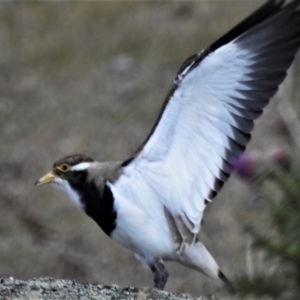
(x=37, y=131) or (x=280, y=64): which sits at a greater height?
(x=280, y=64)

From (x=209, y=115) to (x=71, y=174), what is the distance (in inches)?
30.0

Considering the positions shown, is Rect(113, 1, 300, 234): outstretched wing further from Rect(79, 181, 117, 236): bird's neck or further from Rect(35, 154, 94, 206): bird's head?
Rect(35, 154, 94, 206): bird's head

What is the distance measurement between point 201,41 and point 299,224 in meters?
6.84

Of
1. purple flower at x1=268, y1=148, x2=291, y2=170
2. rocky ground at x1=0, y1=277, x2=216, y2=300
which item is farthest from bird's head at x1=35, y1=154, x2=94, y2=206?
rocky ground at x1=0, y1=277, x2=216, y2=300

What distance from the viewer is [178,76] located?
5.93 meters

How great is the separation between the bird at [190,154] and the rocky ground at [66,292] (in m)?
1.05

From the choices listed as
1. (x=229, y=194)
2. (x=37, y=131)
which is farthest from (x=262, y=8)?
(x=37, y=131)

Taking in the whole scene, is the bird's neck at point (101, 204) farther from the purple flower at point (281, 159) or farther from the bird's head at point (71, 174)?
the purple flower at point (281, 159)

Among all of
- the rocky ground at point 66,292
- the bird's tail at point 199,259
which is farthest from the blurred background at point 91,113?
the rocky ground at point 66,292

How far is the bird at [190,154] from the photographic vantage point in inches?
235

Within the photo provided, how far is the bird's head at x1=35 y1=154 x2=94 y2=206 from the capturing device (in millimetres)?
6305

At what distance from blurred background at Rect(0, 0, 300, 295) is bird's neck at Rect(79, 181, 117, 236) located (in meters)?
1.73

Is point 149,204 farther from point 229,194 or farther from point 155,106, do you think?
point 155,106

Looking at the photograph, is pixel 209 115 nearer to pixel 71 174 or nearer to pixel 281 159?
pixel 281 159
